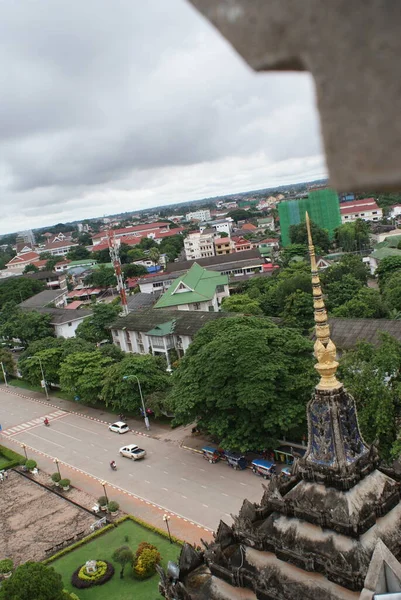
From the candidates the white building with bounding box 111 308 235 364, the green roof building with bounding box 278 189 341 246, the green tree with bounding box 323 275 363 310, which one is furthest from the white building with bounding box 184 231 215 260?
the white building with bounding box 111 308 235 364

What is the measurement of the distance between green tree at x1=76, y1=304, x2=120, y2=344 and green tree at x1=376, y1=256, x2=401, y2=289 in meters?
29.1

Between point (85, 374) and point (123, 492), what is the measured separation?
12757 millimetres

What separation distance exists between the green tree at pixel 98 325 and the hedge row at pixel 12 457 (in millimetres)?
18752

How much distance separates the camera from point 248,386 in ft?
79.4

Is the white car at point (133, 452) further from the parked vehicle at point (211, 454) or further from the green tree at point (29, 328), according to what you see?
the green tree at point (29, 328)

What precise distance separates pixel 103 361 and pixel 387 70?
36543mm

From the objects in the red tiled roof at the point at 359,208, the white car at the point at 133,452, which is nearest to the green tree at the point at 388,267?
the white car at the point at 133,452

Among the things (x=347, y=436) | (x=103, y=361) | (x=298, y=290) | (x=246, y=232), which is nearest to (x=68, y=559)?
(x=347, y=436)

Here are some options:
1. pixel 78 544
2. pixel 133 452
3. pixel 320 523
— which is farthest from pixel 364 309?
pixel 320 523

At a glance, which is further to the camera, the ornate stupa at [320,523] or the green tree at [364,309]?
the green tree at [364,309]

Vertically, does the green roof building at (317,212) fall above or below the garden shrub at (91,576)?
above

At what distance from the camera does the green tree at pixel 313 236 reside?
270 ft

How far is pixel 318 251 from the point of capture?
76.2 metres

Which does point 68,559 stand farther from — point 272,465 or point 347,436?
point 347,436
